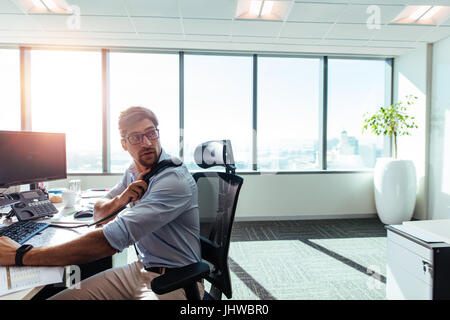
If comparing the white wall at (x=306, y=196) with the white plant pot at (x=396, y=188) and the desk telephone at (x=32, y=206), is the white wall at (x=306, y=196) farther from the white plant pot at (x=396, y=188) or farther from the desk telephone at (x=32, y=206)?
the desk telephone at (x=32, y=206)

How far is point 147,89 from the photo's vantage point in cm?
334

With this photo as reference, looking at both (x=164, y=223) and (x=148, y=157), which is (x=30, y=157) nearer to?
(x=148, y=157)

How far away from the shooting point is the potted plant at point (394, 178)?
3.09 metres

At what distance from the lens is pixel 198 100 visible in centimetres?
342

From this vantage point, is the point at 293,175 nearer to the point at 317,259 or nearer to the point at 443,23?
the point at 317,259

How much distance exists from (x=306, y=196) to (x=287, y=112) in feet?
3.88

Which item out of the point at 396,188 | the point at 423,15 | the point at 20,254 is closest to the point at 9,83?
the point at 20,254

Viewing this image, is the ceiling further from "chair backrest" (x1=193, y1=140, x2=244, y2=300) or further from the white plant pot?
"chair backrest" (x1=193, y1=140, x2=244, y2=300)

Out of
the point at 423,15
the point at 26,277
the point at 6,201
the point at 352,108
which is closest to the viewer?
the point at 26,277

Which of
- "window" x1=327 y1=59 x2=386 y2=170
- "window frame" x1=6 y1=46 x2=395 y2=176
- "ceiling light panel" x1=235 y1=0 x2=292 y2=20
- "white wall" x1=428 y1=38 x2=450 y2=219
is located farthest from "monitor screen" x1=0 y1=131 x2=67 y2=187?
"white wall" x1=428 y1=38 x2=450 y2=219

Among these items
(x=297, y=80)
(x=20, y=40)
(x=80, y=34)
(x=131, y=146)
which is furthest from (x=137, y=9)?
(x=297, y=80)

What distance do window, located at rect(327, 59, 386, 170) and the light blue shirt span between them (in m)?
3.09

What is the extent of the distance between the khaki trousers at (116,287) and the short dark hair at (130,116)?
575 millimetres

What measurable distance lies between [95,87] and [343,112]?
11.0ft
